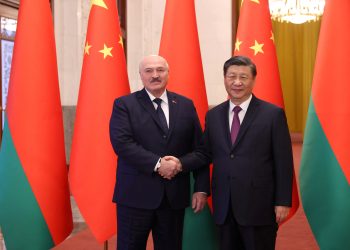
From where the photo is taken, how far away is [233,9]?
20.3 feet

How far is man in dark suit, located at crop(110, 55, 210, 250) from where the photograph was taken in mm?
2623

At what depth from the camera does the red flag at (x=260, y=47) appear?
3.38 meters

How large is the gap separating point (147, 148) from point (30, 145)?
0.99m

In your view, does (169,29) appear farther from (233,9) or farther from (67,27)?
(67,27)

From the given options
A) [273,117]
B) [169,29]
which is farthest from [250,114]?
[169,29]

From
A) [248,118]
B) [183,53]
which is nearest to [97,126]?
[183,53]

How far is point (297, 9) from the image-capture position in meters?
10.6

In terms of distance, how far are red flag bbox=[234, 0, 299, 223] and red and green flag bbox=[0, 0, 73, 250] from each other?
1236 millimetres

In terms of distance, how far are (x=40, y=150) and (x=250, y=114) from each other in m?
1.41

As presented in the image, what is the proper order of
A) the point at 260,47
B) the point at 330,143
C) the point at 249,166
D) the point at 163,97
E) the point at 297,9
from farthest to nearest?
the point at 297,9, the point at 260,47, the point at 330,143, the point at 163,97, the point at 249,166

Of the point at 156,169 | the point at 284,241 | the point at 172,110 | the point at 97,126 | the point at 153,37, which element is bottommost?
the point at 284,241

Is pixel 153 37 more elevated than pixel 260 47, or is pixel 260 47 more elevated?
pixel 153 37

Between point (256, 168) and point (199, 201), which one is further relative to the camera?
point (199, 201)

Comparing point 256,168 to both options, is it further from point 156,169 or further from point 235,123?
point 156,169
